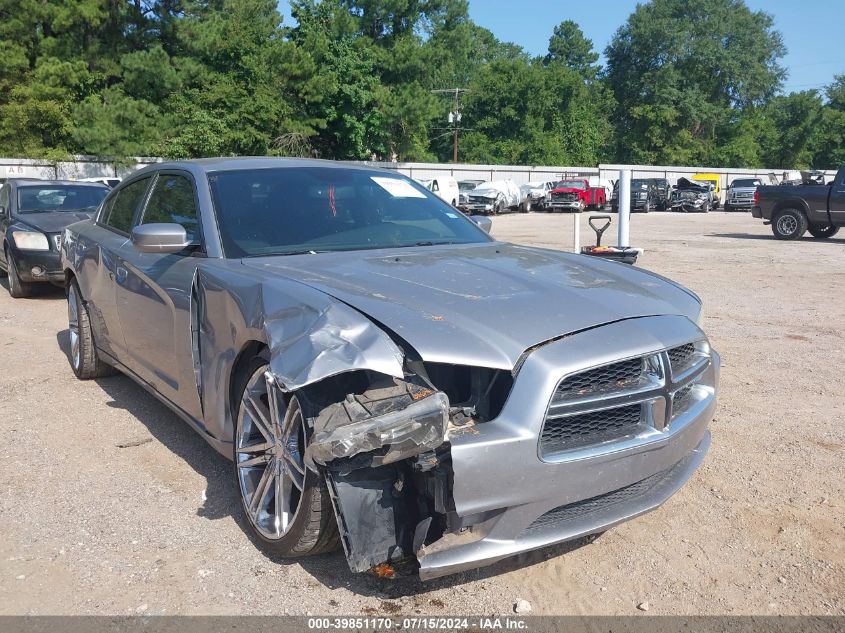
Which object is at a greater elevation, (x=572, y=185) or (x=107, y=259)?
(x=107, y=259)

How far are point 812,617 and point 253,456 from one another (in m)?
2.29

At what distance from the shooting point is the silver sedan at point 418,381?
2684mm

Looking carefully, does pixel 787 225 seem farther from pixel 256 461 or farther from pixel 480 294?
pixel 256 461

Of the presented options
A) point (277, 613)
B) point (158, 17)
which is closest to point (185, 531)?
point (277, 613)

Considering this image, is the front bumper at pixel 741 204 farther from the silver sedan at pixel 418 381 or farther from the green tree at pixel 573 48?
the green tree at pixel 573 48

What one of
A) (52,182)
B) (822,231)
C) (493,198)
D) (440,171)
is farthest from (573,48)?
(52,182)

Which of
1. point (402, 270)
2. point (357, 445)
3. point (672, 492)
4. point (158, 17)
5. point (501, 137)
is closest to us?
point (357, 445)

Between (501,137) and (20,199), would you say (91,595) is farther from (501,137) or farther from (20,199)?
(501,137)

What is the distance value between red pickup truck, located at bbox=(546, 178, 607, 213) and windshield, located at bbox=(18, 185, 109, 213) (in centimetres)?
3003

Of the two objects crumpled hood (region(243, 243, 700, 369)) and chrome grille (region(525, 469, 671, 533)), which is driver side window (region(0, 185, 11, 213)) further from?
chrome grille (region(525, 469, 671, 533))

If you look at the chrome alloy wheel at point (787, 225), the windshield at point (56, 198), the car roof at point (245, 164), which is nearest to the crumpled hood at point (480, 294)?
the car roof at point (245, 164)

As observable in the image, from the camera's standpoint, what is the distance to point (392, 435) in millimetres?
2594

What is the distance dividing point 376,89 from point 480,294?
44654 millimetres

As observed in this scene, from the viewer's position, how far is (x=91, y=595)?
305 centimetres
